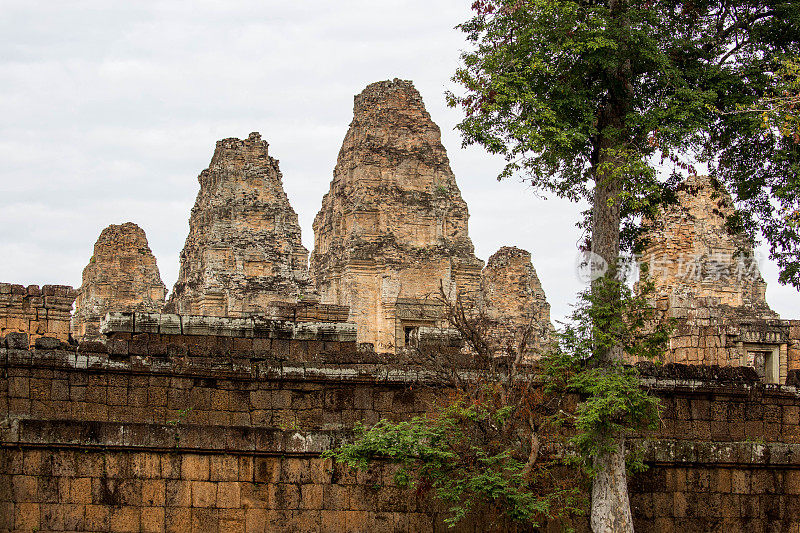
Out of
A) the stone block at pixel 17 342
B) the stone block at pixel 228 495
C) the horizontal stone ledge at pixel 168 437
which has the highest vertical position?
the stone block at pixel 17 342

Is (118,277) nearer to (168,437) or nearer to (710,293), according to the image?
(710,293)

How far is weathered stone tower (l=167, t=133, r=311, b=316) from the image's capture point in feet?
83.0

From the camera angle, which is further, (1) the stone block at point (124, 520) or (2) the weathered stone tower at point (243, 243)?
(2) the weathered stone tower at point (243, 243)

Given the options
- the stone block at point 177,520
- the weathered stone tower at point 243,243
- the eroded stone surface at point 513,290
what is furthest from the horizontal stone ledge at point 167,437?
the eroded stone surface at point 513,290

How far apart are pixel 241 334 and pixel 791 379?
28.2ft

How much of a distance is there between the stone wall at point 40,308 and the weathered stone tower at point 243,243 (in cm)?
385

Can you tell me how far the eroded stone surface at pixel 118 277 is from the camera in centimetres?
3375

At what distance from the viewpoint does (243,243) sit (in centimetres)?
2570

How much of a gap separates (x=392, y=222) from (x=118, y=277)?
936cm

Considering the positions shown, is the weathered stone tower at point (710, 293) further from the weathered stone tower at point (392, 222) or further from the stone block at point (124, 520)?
the stone block at point (124, 520)

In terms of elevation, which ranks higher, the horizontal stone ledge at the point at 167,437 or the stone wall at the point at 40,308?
the stone wall at the point at 40,308

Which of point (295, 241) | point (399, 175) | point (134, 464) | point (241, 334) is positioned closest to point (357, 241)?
point (399, 175)

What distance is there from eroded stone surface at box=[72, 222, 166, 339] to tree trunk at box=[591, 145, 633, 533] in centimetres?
2179

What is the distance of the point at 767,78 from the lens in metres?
14.8
